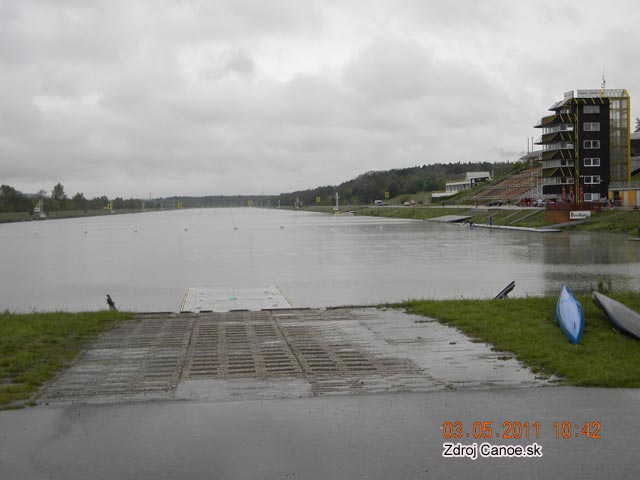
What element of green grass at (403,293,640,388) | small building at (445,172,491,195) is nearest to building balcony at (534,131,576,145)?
green grass at (403,293,640,388)

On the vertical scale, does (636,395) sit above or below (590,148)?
below

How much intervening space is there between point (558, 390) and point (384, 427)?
2.83 metres

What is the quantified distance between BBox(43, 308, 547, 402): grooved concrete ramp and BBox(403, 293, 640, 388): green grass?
1.34 ft

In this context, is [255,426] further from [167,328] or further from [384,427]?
[167,328]

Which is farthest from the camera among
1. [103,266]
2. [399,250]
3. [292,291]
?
[399,250]

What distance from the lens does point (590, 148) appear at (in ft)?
262

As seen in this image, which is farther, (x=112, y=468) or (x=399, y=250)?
(x=399, y=250)

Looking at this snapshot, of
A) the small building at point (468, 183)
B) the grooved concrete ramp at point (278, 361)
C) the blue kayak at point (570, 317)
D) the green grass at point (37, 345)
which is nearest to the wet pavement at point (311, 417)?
the grooved concrete ramp at point (278, 361)

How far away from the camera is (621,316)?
12.4 m

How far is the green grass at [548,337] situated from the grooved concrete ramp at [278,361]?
0.41m

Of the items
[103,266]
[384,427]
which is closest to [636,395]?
[384,427]

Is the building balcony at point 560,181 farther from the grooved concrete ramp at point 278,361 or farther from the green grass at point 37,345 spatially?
the green grass at point 37,345

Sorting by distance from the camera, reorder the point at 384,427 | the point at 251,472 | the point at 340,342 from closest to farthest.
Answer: the point at 251,472 → the point at 384,427 → the point at 340,342

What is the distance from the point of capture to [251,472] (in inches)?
256
